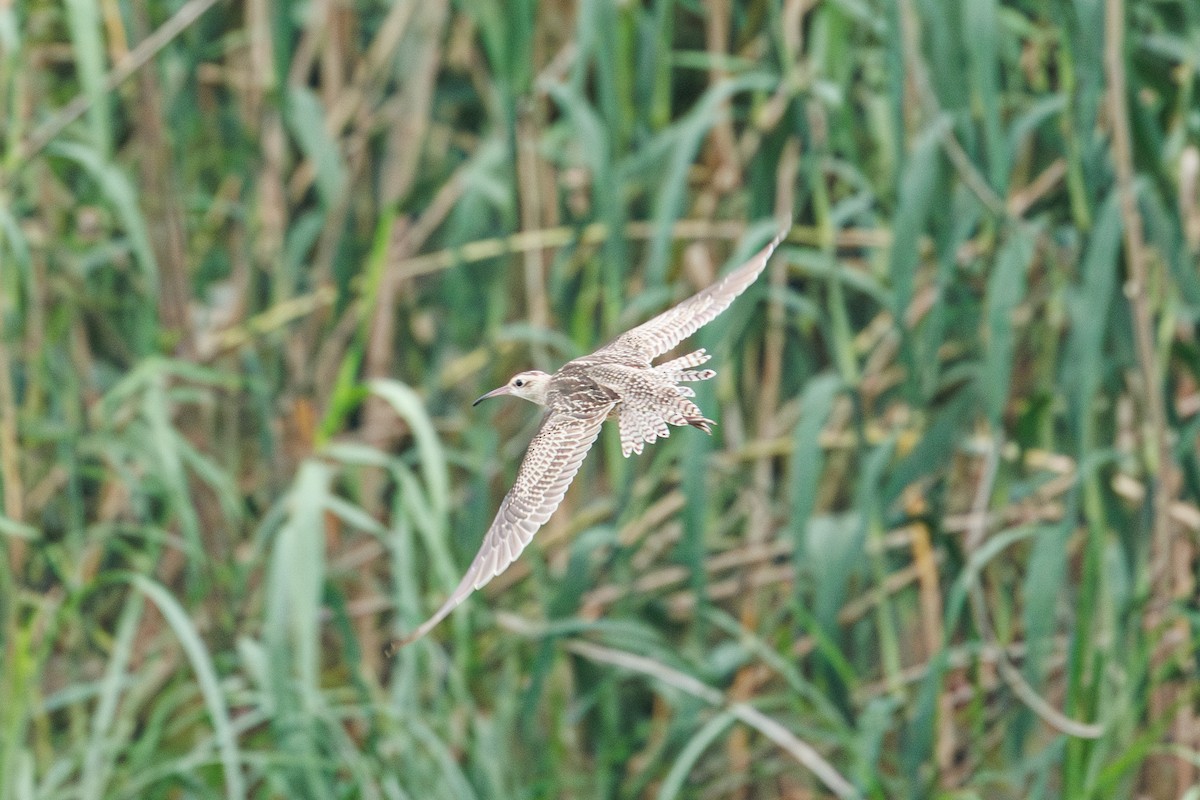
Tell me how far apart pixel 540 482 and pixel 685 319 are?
0.43m

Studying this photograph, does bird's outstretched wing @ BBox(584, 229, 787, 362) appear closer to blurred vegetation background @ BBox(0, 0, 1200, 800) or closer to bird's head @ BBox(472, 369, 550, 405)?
bird's head @ BBox(472, 369, 550, 405)

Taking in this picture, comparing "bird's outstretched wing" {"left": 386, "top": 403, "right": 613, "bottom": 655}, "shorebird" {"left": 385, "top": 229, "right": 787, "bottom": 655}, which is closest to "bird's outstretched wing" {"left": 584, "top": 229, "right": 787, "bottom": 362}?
"shorebird" {"left": 385, "top": 229, "right": 787, "bottom": 655}

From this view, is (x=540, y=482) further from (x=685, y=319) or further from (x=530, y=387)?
(x=685, y=319)

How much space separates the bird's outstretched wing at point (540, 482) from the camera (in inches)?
53.7

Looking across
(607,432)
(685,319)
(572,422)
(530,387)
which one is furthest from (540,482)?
(607,432)

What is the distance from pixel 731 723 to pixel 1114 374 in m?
0.74

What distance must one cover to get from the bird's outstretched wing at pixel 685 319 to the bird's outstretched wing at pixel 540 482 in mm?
245

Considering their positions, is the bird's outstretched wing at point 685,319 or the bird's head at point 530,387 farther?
the bird's outstretched wing at point 685,319

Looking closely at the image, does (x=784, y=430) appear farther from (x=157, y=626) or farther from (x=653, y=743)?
(x=157, y=626)

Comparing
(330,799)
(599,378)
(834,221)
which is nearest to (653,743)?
(330,799)

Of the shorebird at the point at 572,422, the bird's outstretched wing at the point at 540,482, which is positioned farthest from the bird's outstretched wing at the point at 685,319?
the bird's outstretched wing at the point at 540,482

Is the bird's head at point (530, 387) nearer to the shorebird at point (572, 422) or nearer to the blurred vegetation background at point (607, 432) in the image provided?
the shorebird at point (572, 422)

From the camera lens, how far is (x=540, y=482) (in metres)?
1.43

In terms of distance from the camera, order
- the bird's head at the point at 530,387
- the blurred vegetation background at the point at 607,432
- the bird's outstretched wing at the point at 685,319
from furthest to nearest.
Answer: the blurred vegetation background at the point at 607,432 → the bird's outstretched wing at the point at 685,319 → the bird's head at the point at 530,387
